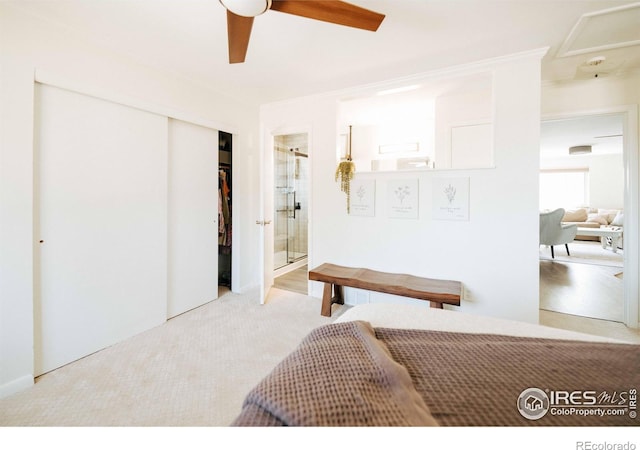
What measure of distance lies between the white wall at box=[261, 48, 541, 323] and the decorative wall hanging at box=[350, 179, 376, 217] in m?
0.06

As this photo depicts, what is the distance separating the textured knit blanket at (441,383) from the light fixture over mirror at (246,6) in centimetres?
145

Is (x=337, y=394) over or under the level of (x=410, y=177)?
under

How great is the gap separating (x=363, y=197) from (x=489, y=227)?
3.81ft

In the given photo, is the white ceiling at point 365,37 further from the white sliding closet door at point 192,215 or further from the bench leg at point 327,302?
the bench leg at point 327,302

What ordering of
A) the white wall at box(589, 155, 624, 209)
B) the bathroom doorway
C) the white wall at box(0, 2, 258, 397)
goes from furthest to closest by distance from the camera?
1. the white wall at box(589, 155, 624, 209)
2. the bathroom doorway
3. the white wall at box(0, 2, 258, 397)

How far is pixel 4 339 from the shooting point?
165 centimetres

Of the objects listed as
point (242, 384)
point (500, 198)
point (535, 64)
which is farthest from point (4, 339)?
point (535, 64)

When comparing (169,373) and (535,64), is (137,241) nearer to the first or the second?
(169,373)

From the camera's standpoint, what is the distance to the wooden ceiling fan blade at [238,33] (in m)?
1.44

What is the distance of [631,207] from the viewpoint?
8.18 ft

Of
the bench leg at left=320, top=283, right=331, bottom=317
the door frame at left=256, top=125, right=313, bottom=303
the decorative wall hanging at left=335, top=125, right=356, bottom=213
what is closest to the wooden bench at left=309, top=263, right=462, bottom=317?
the bench leg at left=320, top=283, right=331, bottom=317

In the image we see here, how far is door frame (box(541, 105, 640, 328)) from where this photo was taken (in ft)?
8.13

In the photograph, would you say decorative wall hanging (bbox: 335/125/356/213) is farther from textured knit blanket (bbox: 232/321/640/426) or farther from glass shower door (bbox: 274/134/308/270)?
textured knit blanket (bbox: 232/321/640/426)

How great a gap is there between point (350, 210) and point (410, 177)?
69cm
